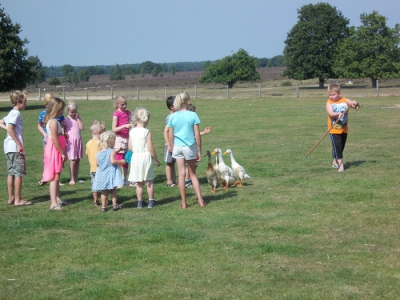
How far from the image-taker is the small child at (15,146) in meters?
10.1

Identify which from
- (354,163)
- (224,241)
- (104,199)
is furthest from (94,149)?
(354,163)

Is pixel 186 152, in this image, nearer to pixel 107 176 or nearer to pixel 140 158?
pixel 140 158

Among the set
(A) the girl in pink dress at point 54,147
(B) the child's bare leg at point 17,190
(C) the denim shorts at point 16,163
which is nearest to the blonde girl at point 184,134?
(A) the girl in pink dress at point 54,147

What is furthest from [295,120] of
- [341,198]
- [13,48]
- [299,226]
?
[13,48]

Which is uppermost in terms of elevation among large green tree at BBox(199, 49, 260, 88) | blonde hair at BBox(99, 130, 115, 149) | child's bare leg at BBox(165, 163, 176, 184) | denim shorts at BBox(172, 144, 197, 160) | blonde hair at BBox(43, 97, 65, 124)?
large green tree at BBox(199, 49, 260, 88)

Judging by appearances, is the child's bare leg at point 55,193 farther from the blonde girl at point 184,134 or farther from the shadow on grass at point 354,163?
the shadow on grass at point 354,163

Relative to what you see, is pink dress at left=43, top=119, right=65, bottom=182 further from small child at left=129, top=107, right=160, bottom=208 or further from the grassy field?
small child at left=129, top=107, right=160, bottom=208

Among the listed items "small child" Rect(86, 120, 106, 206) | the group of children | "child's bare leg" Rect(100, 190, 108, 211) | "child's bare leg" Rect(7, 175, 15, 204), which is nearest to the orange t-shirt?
the group of children

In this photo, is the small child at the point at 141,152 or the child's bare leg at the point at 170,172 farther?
the child's bare leg at the point at 170,172

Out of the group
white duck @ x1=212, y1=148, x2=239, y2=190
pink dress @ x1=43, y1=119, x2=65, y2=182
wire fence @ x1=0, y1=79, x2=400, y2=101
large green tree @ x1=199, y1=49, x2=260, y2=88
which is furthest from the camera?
large green tree @ x1=199, y1=49, x2=260, y2=88

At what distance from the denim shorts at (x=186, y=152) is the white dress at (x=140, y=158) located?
0.45 meters

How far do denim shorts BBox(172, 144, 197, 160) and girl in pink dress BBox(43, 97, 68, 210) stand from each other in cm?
191

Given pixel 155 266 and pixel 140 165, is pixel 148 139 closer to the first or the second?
pixel 140 165

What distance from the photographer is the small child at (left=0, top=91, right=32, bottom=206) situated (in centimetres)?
1005
